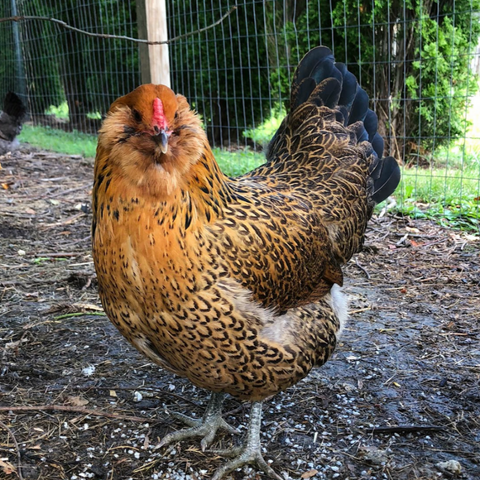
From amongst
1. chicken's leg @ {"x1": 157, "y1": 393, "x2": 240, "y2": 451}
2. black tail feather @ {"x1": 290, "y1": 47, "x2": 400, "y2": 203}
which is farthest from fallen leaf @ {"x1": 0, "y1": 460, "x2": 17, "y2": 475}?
black tail feather @ {"x1": 290, "y1": 47, "x2": 400, "y2": 203}

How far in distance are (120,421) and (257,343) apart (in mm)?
956

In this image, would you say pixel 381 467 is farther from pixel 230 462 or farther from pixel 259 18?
pixel 259 18

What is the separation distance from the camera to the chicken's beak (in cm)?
177

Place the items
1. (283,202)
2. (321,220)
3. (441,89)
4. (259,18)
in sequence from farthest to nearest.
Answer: (259,18) < (441,89) < (321,220) < (283,202)

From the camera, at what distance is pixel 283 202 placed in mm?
2602

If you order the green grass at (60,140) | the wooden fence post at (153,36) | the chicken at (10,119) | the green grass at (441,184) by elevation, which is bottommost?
the green grass at (441,184)

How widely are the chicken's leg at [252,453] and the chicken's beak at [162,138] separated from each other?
1.37 metres

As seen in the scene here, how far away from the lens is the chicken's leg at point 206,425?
2.56m

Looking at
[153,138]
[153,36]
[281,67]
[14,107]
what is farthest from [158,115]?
[14,107]

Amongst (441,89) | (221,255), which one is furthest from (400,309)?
(441,89)

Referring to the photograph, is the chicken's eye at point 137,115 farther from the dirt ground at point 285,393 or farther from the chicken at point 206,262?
the dirt ground at point 285,393

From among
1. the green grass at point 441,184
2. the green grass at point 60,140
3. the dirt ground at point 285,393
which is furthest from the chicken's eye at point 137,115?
the green grass at point 60,140

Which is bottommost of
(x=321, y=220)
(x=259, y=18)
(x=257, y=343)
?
(x=257, y=343)

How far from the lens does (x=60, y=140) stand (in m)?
10.9
